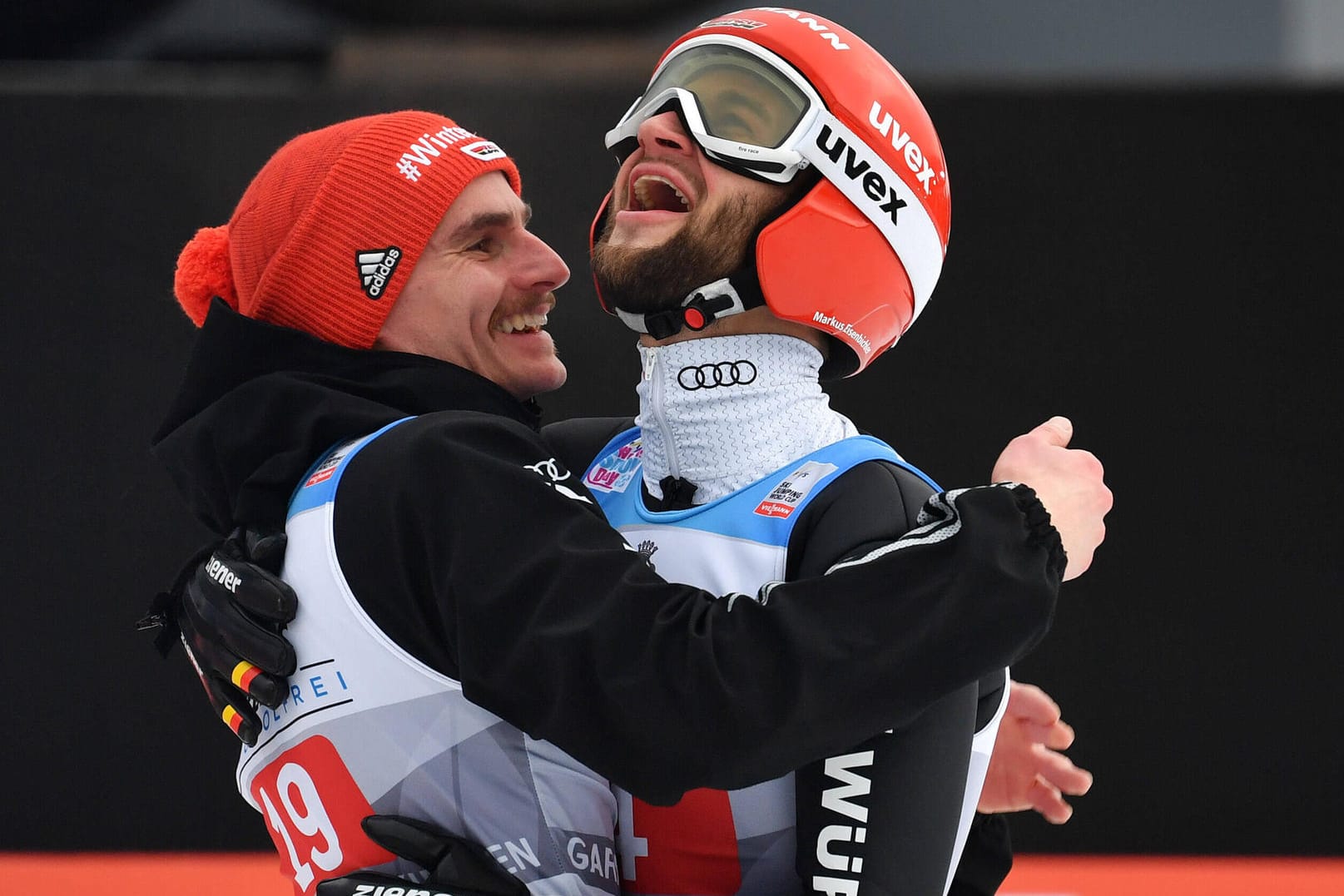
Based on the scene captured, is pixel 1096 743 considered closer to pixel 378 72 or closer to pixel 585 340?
pixel 585 340

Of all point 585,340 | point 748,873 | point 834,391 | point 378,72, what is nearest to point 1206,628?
point 834,391

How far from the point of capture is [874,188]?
5.71ft

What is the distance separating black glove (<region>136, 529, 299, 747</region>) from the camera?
1.61 meters

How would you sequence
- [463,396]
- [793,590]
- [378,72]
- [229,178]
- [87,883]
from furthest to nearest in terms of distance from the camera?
[378,72]
[229,178]
[87,883]
[463,396]
[793,590]

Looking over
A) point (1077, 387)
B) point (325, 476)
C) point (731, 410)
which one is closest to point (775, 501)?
point (731, 410)

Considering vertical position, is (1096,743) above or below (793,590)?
below

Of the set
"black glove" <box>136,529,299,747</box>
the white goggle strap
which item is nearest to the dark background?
the white goggle strap

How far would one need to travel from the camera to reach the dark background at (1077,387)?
4.04 meters

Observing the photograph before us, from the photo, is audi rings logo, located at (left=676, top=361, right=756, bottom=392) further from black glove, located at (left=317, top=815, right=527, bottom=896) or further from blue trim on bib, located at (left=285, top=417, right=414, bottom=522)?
black glove, located at (left=317, top=815, right=527, bottom=896)

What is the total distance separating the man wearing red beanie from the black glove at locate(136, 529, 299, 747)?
0.02 meters

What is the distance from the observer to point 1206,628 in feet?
13.5

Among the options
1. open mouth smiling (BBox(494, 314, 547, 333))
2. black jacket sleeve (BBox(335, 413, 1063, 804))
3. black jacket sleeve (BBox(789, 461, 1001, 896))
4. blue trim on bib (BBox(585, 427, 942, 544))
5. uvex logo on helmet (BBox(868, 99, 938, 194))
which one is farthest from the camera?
open mouth smiling (BBox(494, 314, 547, 333))

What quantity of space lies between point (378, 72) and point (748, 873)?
4553 mm

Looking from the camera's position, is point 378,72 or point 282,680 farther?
point 378,72
